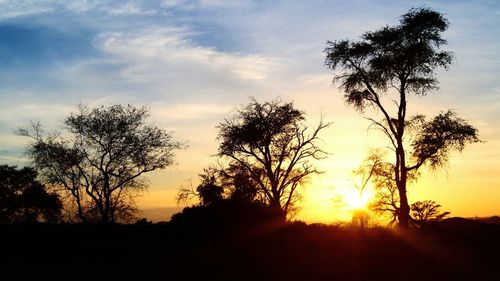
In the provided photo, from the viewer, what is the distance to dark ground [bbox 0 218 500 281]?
1758 centimetres

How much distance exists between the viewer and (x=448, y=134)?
30.2 m

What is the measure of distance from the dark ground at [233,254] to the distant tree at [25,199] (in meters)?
31.1

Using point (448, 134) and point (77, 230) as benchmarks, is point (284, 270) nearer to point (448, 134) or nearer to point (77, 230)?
point (77, 230)

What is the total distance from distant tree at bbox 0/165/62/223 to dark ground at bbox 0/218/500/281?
31.1 metres

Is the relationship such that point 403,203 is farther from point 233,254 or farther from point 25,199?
point 25,199

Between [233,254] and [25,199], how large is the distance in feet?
131

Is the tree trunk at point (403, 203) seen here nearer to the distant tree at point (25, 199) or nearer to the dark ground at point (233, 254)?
the dark ground at point (233, 254)

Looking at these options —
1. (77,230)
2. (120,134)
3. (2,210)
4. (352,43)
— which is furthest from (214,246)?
(2,210)

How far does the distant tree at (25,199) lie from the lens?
169 feet

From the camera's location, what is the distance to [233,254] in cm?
1972

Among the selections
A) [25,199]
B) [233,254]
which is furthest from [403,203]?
[25,199]

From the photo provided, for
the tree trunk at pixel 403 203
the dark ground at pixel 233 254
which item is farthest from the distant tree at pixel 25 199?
the tree trunk at pixel 403 203

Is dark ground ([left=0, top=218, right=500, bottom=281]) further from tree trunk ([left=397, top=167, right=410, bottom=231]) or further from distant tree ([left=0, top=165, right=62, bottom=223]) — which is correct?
distant tree ([left=0, top=165, right=62, bottom=223])

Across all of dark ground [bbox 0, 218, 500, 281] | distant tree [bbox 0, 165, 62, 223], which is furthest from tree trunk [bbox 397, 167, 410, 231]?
distant tree [bbox 0, 165, 62, 223]
